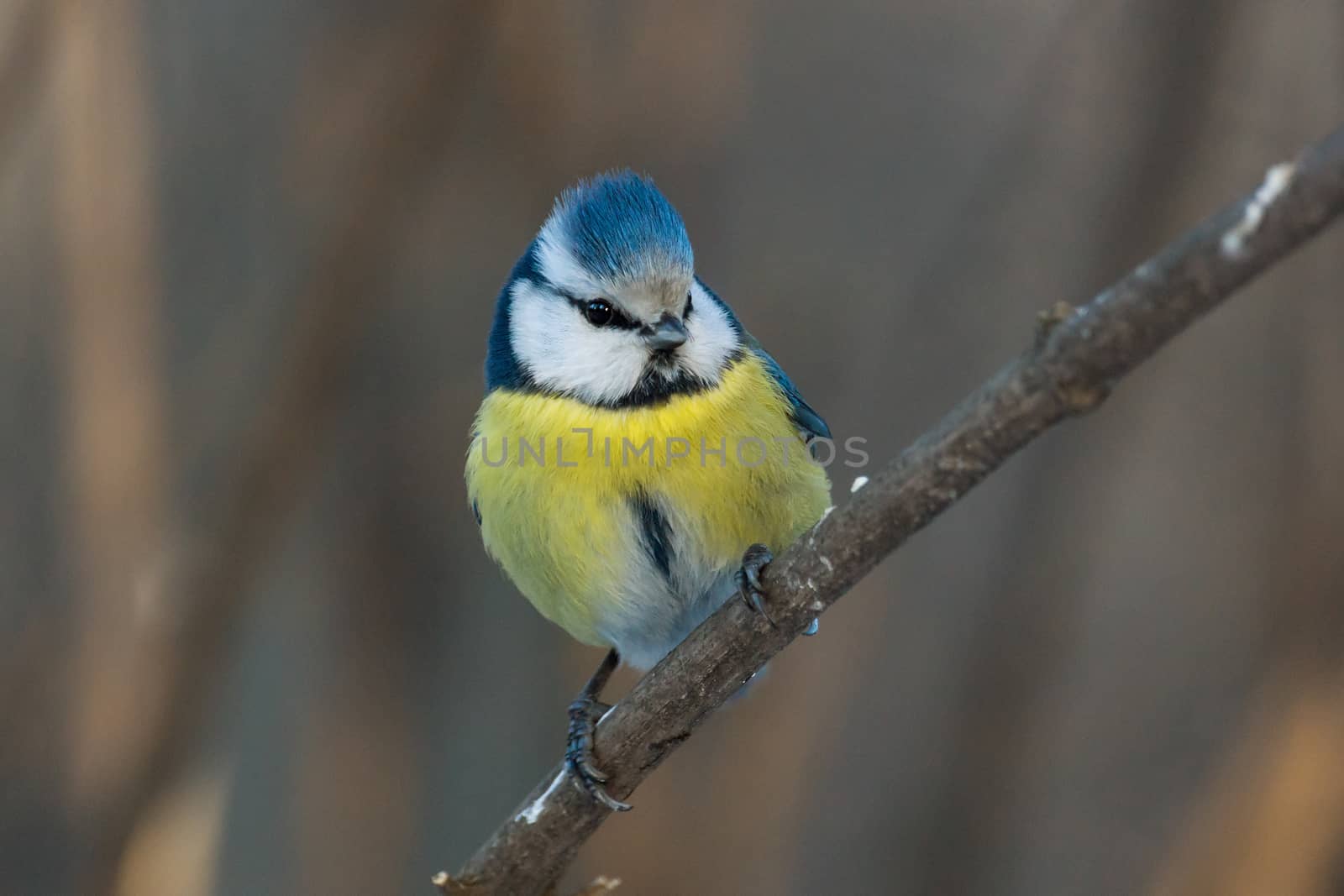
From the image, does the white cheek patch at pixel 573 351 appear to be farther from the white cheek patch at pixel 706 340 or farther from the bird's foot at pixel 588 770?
the bird's foot at pixel 588 770

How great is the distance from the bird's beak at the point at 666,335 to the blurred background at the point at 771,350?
736 mm

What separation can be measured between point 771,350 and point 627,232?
0.97 metres

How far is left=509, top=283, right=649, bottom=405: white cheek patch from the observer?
1.62 m

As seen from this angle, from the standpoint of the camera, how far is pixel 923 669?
288 centimetres

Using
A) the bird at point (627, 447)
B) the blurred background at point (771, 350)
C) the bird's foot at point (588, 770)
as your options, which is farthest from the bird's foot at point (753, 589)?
the blurred background at point (771, 350)

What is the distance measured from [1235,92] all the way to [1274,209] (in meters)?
1.96

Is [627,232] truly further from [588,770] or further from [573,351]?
[588,770]

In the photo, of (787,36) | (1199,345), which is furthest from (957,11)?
(1199,345)

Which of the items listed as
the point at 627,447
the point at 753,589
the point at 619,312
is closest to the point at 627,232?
the point at 619,312

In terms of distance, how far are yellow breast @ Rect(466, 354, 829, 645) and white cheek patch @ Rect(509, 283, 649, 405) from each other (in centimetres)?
3

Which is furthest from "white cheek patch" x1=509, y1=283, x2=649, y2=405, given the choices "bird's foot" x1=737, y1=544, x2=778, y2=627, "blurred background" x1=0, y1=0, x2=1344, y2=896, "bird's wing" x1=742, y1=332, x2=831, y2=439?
"blurred background" x1=0, y1=0, x2=1344, y2=896

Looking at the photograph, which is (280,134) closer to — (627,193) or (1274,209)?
(627,193)

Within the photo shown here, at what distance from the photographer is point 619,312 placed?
166cm

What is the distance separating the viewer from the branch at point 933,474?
80 centimetres
